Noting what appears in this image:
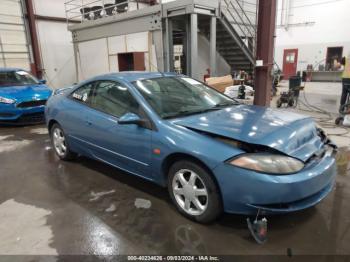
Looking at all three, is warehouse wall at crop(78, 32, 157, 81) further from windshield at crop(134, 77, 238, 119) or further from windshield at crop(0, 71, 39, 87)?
windshield at crop(134, 77, 238, 119)

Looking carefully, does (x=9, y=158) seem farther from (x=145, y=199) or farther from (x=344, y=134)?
(x=344, y=134)

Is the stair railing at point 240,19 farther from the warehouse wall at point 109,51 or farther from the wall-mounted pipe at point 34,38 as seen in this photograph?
the wall-mounted pipe at point 34,38

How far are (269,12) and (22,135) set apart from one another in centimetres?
586

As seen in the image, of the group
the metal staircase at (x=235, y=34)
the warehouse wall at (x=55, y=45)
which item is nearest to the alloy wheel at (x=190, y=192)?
the metal staircase at (x=235, y=34)

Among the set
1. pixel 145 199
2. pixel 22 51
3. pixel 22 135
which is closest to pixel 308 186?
pixel 145 199

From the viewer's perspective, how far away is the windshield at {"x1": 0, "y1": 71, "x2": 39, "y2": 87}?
722cm

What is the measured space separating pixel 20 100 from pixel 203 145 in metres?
5.73

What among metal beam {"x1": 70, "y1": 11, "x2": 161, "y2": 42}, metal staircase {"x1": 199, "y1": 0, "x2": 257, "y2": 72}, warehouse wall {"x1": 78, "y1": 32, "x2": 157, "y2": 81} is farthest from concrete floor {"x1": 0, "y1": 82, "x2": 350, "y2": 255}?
metal staircase {"x1": 199, "y1": 0, "x2": 257, "y2": 72}

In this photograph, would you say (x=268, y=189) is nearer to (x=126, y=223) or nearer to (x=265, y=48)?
(x=126, y=223)

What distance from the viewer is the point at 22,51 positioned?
12.1 meters

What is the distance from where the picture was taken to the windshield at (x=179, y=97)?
2.86 m

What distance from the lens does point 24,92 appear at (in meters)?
6.72

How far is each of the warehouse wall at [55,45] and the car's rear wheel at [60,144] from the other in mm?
9980

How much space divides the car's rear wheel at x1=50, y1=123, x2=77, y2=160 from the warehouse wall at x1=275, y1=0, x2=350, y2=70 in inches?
700
